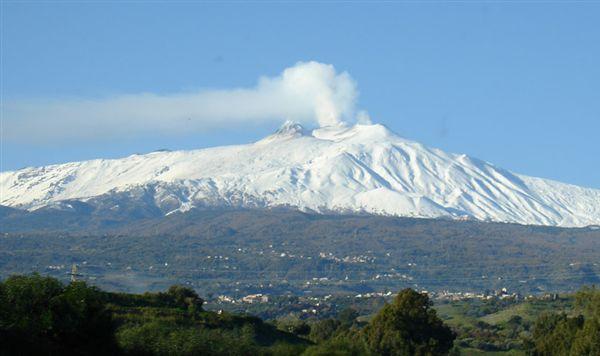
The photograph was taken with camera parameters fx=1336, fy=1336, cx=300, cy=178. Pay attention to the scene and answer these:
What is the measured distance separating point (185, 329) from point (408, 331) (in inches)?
771

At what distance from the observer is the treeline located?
155 ft

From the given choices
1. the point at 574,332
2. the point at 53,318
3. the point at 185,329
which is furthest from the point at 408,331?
the point at 53,318

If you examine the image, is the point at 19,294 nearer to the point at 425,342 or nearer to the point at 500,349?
the point at 425,342

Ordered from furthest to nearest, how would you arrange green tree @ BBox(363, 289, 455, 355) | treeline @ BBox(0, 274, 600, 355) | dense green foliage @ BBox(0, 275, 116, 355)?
green tree @ BBox(363, 289, 455, 355), treeline @ BBox(0, 274, 600, 355), dense green foliage @ BBox(0, 275, 116, 355)

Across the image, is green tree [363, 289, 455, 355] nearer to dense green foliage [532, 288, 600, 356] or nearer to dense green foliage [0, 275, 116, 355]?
dense green foliage [532, 288, 600, 356]

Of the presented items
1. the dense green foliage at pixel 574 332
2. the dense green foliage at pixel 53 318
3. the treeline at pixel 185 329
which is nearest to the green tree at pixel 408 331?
the treeline at pixel 185 329

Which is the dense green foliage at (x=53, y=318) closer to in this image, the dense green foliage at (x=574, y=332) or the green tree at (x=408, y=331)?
the green tree at (x=408, y=331)

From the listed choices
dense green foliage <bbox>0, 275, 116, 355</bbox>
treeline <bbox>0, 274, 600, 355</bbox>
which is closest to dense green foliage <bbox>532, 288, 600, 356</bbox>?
treeline <bbox>0, 274, 600, 355</bbox>

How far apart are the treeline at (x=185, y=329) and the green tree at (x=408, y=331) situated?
0.05 m

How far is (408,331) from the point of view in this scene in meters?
71.6

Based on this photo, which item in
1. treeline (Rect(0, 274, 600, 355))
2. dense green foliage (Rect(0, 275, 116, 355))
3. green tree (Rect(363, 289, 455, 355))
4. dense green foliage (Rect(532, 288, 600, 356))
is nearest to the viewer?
dense green foliage (Rect(0, 275, 116, 355))

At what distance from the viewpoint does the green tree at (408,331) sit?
229 ft

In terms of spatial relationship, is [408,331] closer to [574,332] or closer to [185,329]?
[574,332]

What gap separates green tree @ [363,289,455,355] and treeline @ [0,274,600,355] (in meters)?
0.05
